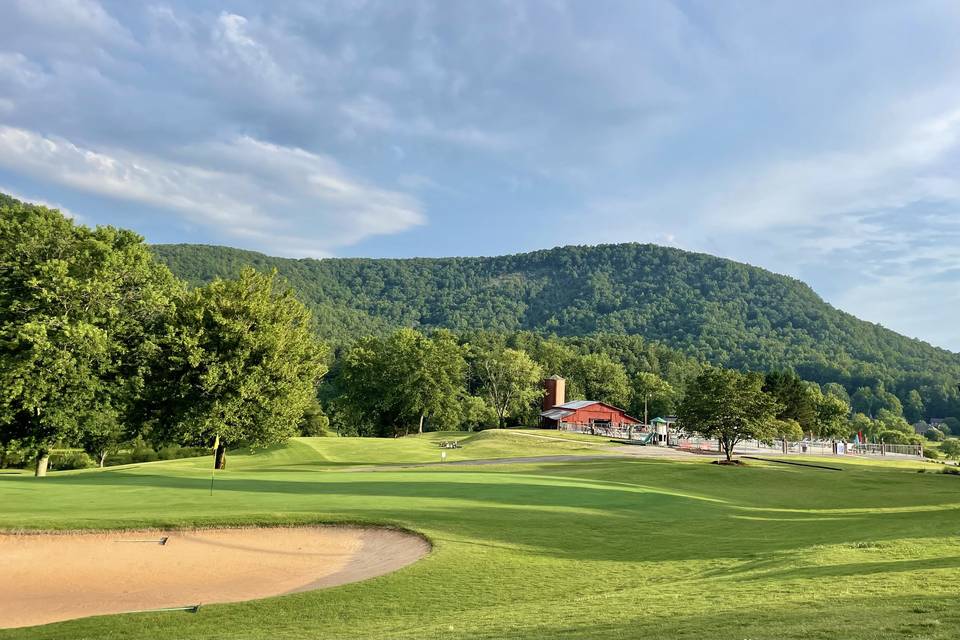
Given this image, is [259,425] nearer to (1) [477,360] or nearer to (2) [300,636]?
(2) [300,636]

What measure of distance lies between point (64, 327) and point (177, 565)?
21418mm

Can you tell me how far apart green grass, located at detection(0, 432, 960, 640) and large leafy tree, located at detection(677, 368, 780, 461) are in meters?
17.2

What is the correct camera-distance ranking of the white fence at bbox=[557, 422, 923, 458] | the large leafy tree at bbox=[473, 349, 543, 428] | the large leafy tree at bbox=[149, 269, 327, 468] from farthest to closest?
the large leafy tree at bbox=[473, 349, 543, 428]
the white fence at bbox=[557, 422, 923, 458]
the large leafy tree at bbox=[149, 269, 327, 468]

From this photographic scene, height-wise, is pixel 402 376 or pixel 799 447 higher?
pixel 402 376

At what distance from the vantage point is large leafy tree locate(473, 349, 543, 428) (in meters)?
108

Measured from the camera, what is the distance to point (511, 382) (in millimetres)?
109312

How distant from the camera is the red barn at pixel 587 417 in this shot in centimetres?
9775

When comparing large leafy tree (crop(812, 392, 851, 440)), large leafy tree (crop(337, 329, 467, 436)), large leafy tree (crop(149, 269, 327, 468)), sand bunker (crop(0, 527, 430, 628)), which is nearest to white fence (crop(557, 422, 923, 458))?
large leafy tree (crop(812, 392, 851, 440))

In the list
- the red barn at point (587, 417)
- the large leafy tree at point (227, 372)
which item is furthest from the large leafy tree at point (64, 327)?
the red barn at point (587, 417)

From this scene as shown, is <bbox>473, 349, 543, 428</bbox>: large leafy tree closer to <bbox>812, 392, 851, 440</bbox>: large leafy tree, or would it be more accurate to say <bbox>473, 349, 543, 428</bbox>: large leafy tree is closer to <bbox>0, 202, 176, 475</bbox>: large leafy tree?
<bbox>812, 392, 851, 440</bbox>: large leafy tree

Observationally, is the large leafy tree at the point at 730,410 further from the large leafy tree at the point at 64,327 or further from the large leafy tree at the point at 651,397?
the large leafy tree at the point at 651,397

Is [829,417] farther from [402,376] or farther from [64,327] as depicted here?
[64,327]

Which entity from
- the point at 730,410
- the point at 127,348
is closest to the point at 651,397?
the point at 730,410

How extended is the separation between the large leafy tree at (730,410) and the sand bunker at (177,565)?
3849 cm
